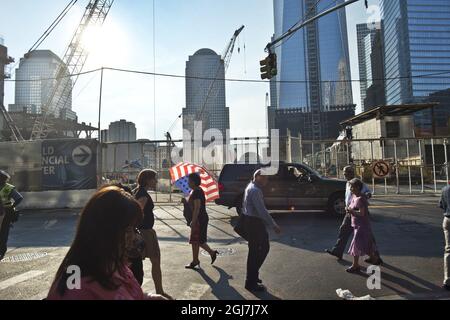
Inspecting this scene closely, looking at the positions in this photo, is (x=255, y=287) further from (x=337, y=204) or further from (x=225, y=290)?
(x=337, y=204)

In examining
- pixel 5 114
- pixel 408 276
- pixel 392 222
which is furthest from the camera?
pixel 5 114

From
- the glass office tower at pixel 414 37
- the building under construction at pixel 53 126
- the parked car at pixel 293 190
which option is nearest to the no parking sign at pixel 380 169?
the parked car at pixel 293 190

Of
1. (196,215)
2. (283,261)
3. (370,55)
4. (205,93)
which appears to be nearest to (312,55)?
(205,93)

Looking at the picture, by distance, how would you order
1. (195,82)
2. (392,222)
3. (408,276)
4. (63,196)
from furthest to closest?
1. (195,82)
2. (63,196)
3. (392,222)
4. (408,276)

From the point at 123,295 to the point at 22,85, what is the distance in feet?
408

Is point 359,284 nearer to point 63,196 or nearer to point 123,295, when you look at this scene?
point 123,295

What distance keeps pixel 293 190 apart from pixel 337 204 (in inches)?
62.3

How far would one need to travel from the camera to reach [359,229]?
6.60 meters

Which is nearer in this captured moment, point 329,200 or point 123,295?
point 123,295

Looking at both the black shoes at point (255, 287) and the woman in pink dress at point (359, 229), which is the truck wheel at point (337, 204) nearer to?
the woman in pink dress at point (359, 229)

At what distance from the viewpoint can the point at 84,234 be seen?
184 centimetres

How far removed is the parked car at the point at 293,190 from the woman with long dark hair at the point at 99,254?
11.0 meters

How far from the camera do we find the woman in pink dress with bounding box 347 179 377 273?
21.3 ft

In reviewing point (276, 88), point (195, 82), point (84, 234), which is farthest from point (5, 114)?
point (276, 88)
